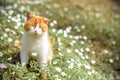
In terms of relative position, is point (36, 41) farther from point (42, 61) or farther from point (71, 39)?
point (71, 39)

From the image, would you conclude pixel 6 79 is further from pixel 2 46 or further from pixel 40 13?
pixel 40 13

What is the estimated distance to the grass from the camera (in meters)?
7.01

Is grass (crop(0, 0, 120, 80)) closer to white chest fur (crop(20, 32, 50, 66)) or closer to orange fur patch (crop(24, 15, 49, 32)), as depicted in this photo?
white chest fur (crop(20, 32, 50, 66))

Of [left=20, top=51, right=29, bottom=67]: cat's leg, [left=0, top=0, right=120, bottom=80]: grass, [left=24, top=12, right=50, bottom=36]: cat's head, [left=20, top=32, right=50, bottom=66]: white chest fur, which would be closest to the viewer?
[left=24, top=12, right=50, bottom=36]: cat's head

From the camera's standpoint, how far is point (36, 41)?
21.6ft

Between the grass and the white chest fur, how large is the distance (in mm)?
142

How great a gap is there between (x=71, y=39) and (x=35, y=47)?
2.79 m

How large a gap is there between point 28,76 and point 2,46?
1371 millimetres

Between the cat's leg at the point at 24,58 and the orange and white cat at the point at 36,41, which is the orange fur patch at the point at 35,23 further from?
the cat's leg at the point at 24,58

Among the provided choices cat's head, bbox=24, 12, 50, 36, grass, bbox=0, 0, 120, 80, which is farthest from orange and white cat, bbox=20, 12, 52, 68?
grass, bbox=0, 0, 120, 80

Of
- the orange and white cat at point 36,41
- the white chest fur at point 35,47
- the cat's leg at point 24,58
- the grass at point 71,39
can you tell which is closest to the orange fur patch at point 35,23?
the orange and white cat at point 36,41

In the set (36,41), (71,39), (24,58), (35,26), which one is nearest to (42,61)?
(24,58)

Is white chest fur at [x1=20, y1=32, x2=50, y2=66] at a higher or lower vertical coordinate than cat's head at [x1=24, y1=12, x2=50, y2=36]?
lower

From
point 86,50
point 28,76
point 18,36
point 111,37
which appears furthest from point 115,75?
point 28,76
